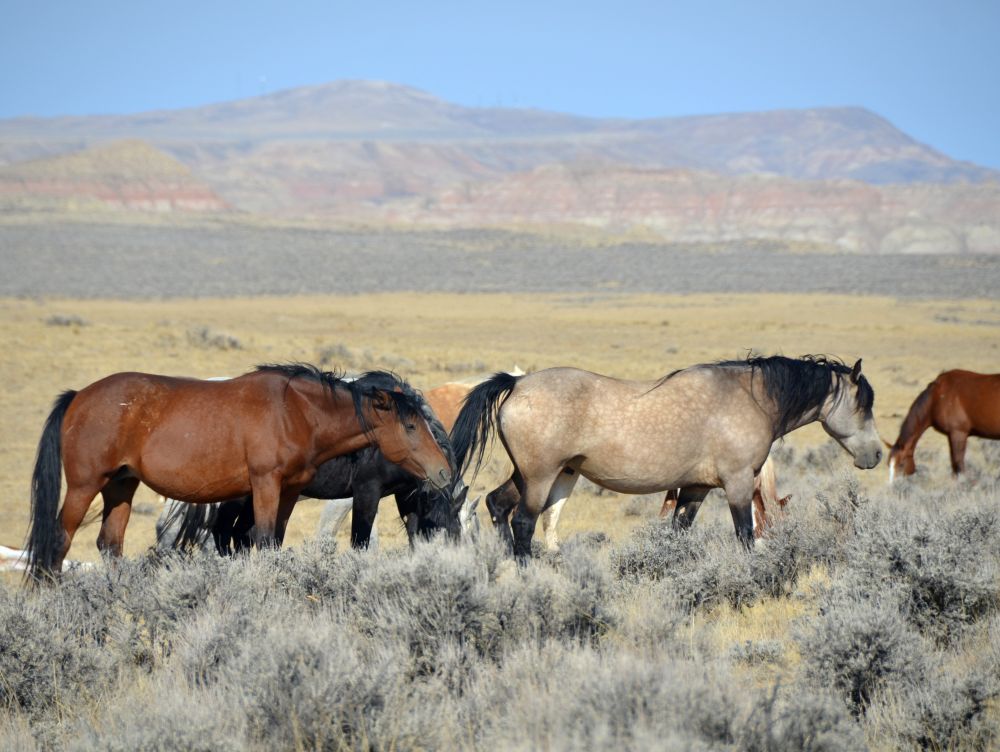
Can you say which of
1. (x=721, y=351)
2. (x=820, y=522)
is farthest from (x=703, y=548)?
(x=721, y=351)

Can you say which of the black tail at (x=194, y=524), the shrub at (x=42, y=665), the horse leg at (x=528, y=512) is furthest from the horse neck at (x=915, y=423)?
the shrub at (x=42, y=665)

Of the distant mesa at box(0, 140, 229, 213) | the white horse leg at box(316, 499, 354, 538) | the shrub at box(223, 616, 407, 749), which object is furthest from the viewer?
the distant mesa at box(0, 140, 229, 213)

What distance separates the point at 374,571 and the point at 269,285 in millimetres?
49718

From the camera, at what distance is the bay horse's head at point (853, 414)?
8023 millimetres

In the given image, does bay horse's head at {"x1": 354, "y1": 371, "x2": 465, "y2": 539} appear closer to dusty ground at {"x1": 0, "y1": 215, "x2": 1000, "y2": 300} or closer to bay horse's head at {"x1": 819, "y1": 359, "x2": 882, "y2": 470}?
bay horse's head at {"x1": 819, "y1": 359, "x2": 882, "y2": 470}

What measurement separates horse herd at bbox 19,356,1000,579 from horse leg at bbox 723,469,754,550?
0.4 inches

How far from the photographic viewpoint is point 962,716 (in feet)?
13.8

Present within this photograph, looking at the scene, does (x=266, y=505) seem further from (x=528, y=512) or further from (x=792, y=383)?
(x=792, y=383)

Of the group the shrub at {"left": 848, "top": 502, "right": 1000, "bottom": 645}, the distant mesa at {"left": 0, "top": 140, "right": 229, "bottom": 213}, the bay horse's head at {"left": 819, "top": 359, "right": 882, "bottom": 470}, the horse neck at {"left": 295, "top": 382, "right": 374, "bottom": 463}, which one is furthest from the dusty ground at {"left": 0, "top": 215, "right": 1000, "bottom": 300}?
the distant mesa at {"left": 0, "top": 140, "right": 229, "bottom": 213}

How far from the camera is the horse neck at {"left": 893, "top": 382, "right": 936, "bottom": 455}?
12.2 metres

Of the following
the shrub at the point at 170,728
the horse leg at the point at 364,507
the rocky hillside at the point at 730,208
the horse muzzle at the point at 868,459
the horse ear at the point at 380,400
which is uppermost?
the rocky hillside at the point at 730,208

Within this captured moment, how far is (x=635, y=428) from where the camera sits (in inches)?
284

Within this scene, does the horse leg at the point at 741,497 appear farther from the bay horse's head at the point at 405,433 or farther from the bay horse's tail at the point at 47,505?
the bay horse's tail at the point at 47,505

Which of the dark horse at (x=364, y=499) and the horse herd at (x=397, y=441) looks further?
the dark horse at (x=364, y=499)
